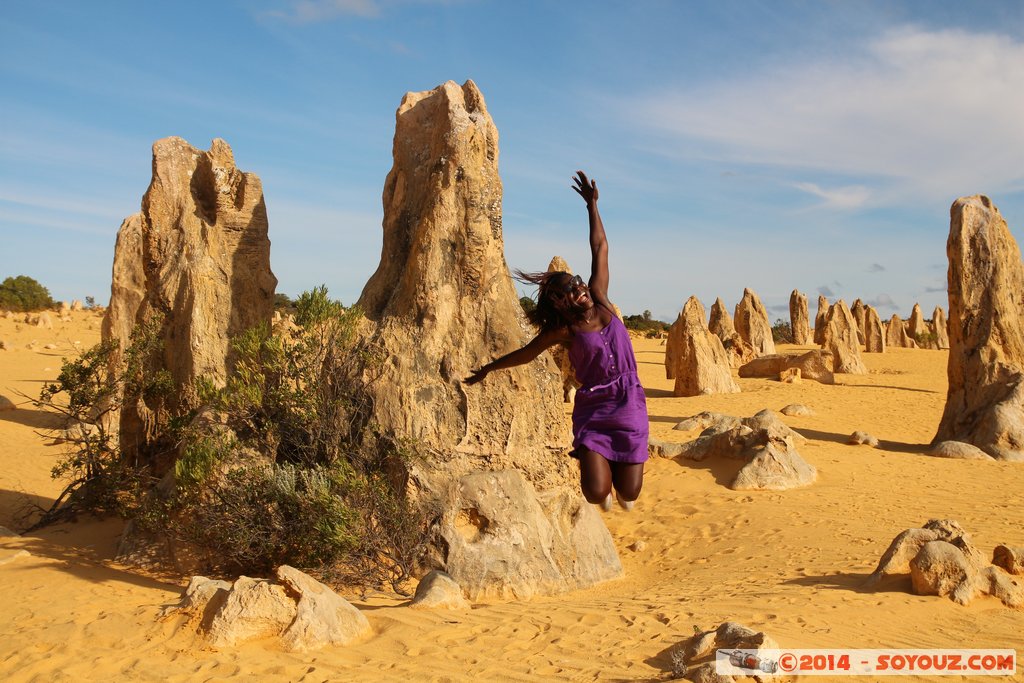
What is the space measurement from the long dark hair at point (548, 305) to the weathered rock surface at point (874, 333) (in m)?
35.1

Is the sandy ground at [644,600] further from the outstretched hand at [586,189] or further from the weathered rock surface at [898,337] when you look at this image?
the weathered rock surface at [898,337]

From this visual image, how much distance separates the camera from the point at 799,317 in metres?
42.7

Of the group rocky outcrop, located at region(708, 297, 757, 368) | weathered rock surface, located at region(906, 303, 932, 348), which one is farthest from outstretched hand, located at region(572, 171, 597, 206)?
weathered rock surface, located at region(906, 303, 932, 348)

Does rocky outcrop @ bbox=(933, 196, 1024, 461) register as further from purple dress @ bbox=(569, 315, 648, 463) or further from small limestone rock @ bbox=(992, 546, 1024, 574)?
purple dress @ bbox=(569, 315, 648, 463)

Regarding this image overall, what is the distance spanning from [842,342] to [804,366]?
5.43 metres

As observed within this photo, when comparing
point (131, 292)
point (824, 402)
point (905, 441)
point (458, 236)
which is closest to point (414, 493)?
point (458, 236)

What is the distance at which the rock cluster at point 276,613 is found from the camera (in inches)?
214

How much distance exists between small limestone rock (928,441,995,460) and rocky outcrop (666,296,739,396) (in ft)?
24.6

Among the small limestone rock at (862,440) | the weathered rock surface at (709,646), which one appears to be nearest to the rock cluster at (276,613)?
the weathered rock surface at (709,646)

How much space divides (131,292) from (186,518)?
300 inches

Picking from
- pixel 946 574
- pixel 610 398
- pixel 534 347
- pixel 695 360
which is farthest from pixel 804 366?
pixel 534 347

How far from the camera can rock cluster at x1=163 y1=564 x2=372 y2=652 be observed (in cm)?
543

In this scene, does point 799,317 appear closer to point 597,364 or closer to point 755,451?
point 755,451

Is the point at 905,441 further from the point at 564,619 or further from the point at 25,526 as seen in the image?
the point at 25,526
